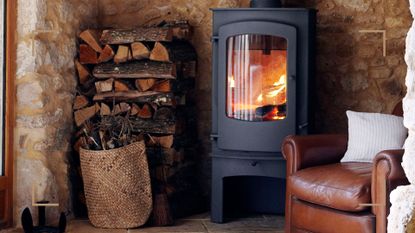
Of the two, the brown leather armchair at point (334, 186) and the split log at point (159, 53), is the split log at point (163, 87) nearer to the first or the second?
the split log at point (159, 53)

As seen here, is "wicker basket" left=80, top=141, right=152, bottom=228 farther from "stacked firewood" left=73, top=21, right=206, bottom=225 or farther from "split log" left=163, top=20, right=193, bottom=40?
"split log" left=163, top=20, right=193, bottom=40

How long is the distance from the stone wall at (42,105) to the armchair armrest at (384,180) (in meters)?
2.13

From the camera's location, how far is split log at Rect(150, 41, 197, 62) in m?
4.91

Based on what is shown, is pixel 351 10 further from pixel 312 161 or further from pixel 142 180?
pixel 142 180

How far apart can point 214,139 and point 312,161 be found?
2.75ft

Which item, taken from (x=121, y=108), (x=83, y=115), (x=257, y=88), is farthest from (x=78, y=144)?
(x=257, y=88)

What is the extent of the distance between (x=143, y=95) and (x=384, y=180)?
6.52 ft

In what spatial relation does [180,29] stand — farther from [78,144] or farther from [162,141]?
[78,144]

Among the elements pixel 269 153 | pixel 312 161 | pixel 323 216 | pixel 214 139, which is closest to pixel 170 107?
pixel 214 139

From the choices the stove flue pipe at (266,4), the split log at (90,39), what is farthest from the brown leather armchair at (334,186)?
the split log at (90,39)

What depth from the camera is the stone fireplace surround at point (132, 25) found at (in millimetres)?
4707

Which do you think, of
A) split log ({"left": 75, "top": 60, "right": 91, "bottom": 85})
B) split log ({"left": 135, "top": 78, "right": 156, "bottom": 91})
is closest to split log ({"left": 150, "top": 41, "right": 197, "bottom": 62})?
split log ({"left": 135, "top": 78, "right": 156, "bottom": 91})

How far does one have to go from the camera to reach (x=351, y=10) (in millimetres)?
5113

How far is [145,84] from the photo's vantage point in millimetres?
4961
